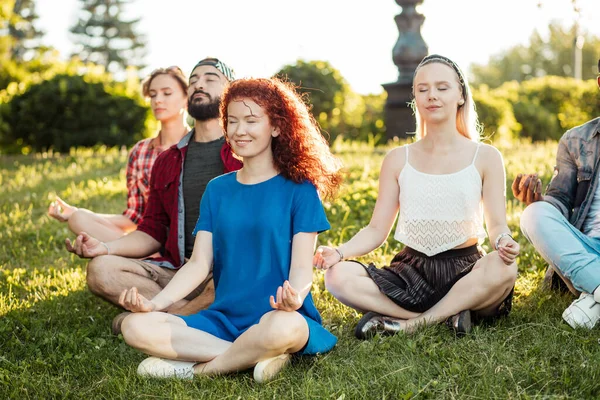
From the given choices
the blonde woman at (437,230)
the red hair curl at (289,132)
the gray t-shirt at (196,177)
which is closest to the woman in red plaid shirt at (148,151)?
the gray t-shirt at (196,177)

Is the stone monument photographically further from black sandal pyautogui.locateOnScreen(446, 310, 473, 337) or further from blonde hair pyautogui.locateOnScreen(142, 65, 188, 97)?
black sandal pyautogui.locateOnScreen(446, 310, 473, 337)

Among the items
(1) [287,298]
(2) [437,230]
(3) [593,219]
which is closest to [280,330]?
(1) [287,298]

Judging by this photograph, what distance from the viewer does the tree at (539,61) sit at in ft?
198

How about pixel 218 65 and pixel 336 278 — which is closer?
pixel 336 278

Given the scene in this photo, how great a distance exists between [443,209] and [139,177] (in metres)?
2.30

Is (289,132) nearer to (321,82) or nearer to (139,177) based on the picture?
(139,177)

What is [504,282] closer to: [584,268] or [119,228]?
[584,268]

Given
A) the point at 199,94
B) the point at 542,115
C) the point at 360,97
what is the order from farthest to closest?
1. the point at 542,115
2. the point at 360,97
3. the point at 199,94

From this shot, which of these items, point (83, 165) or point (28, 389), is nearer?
point (28, 389)

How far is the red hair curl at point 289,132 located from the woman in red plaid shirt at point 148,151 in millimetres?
1479

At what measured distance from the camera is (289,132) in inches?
147

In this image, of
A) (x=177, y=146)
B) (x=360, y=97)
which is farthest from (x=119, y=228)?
(x=360, y=97)

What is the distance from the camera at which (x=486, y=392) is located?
10.0ft

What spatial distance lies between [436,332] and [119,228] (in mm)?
2547
